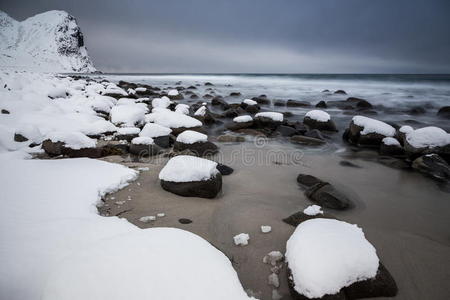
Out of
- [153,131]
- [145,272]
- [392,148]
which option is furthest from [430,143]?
[145,272]

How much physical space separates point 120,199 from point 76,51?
109 metres

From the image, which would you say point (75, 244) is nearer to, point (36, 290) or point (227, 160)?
point (36, 290)

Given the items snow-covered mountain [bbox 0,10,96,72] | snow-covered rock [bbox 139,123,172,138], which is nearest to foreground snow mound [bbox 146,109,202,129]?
snow-covered rock [bbox 139,123,172,138]

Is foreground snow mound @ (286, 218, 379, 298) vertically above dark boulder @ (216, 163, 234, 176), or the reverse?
foreground snow mound @ (286, 218, 379, 298)

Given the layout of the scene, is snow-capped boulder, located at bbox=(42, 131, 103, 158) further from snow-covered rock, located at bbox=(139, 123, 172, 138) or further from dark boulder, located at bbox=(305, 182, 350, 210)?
dark boulder, located at bbox=(305, 182, 350, 210)

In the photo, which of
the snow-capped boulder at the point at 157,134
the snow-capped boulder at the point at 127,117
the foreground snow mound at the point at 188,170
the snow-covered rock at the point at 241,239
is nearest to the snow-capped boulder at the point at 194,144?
the snow-capped boulder at the point at 157,134

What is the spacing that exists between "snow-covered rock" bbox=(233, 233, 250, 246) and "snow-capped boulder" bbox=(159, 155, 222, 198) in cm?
87

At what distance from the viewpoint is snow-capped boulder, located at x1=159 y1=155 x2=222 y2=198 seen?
3172mm

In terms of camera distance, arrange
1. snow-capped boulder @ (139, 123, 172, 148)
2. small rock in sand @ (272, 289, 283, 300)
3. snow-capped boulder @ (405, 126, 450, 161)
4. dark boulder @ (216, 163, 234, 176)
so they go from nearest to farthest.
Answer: small rock in sand @ (272, 289, 283, 300) < dark boulder @ (216, 163, 234, 176) < snow-capped boulder @ (405, 126, 450, 161) < snow-capped boulder @ (139, 123, 172, 148)

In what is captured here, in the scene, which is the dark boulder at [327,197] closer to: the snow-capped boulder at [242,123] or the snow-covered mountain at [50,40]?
the snow-capped boulder at [242,123]

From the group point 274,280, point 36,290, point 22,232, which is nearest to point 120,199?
point 22,232

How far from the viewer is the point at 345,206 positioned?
326 centimetres

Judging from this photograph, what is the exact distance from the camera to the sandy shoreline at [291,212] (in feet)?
7.13

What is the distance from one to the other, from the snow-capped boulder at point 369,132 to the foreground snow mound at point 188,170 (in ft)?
15.9
